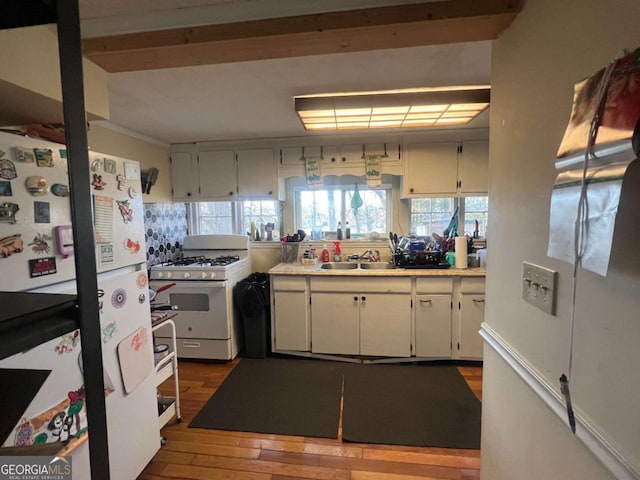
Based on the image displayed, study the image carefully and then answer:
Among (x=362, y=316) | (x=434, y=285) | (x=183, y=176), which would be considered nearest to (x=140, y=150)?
(x=183, y=176)

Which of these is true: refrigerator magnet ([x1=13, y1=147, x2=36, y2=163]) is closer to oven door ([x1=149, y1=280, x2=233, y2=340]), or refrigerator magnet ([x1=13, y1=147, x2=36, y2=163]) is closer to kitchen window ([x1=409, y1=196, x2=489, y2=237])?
oven door ([x1=149, y1=280, x2=233, y2=340])

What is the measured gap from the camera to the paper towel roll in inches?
107

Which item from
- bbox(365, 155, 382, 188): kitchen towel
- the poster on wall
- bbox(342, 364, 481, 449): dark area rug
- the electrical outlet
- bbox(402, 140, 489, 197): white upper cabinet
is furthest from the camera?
bbox(365, 155, 382, 188): kitchen towel

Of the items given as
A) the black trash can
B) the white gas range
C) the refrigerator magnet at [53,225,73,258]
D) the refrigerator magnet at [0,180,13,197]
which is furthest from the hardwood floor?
the refrigerator magnet at [0,180,13,197]

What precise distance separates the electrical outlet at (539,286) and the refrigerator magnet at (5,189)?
1653 millimetres

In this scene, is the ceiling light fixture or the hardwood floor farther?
the ceiling light fixture

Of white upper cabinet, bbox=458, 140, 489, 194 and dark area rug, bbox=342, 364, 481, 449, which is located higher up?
white upper cabinet, bbox=458, 140, 489, 194

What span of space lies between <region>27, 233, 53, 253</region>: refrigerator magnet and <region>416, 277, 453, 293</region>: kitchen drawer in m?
2.46

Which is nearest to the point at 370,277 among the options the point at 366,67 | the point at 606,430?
the point at 366,67

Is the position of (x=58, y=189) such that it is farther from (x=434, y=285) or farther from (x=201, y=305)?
(x=434, y=285)

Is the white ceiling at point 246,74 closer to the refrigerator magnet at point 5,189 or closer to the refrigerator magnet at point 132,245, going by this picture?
the refrigerator magnet at point 5,189

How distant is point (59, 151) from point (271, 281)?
198 cm

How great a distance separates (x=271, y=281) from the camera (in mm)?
2881

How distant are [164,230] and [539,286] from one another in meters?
3.28
